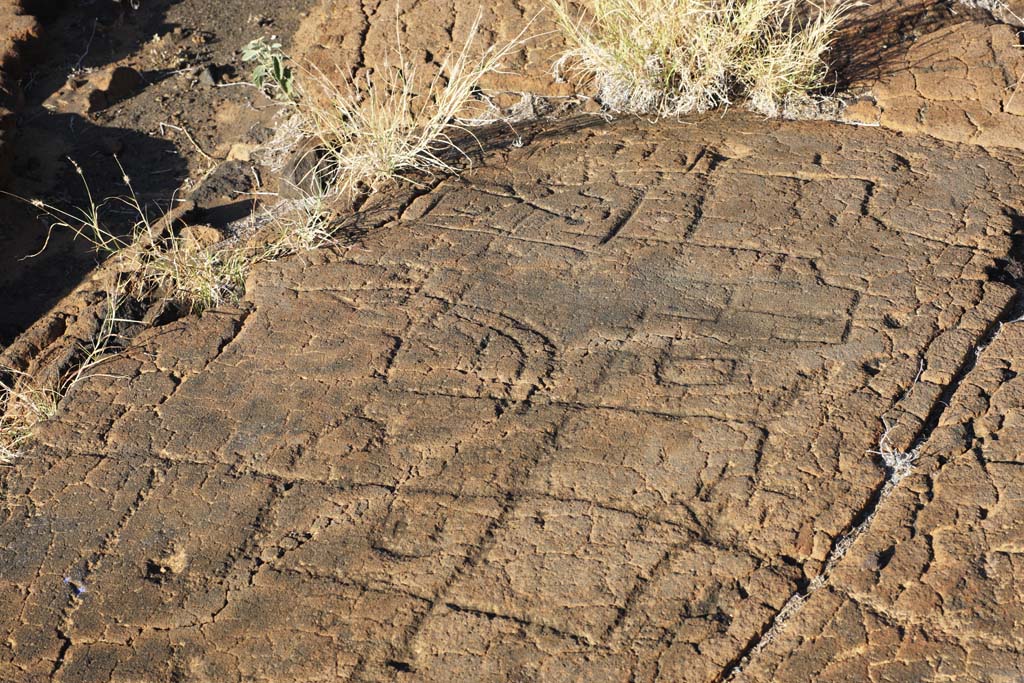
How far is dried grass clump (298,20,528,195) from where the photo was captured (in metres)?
4.10

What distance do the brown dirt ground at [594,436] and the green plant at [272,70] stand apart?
1.13m

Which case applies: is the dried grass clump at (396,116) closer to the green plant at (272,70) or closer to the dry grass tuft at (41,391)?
the green plant at (272,70)

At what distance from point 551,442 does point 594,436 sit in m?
0.12

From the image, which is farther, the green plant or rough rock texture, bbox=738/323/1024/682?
the green plant

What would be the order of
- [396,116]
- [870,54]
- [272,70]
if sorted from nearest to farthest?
[396,116]
[870,54]
[272,70]

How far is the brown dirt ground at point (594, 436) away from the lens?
236 centimetres

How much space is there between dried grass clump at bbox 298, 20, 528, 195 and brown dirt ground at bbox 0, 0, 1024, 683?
204 millimetres

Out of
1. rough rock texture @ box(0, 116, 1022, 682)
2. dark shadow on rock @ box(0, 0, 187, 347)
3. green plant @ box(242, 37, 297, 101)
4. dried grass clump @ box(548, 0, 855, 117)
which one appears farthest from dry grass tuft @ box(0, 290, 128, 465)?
dried grass clump @ box(548, 0, 855, 117)

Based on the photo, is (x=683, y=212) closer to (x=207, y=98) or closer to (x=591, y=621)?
(x=591, y=621)

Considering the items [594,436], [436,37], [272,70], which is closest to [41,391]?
[594,436]

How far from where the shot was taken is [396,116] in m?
4.14

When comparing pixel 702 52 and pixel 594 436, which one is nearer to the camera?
pixel 594 436

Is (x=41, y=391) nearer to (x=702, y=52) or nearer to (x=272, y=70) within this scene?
(x=272, y=70)

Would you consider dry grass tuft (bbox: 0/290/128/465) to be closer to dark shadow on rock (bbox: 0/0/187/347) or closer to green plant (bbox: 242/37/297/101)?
dark shadow on rock (bbox: 0/0/187/347)
